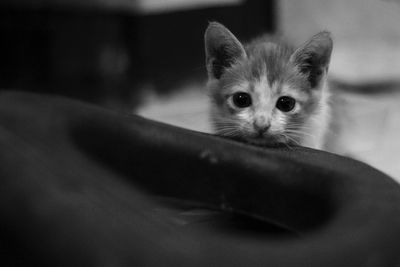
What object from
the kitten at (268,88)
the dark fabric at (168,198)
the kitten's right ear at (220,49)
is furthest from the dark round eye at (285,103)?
the dark fabric at (168,198)

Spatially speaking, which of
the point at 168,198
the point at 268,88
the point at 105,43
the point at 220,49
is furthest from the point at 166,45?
the point at 168,198

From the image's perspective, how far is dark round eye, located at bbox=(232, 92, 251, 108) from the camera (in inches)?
52.3

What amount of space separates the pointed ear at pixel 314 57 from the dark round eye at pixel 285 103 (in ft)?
0.31

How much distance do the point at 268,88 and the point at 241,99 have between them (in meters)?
0.07

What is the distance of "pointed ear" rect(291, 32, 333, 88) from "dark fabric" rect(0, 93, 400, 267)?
0.45m

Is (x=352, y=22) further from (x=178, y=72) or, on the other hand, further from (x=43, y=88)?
(x=43, y=88)

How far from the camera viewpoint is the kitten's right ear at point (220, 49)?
1.35 meters

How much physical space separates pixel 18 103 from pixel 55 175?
0.26 meters

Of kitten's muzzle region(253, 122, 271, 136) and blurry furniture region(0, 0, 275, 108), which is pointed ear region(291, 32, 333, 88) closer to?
kitten's muzzle region(253, 122, 271, 136)

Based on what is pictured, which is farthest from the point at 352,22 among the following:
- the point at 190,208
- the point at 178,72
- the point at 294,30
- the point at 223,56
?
the point at 190,208

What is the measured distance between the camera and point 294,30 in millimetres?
2768

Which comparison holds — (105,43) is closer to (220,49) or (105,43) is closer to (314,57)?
(220,49)

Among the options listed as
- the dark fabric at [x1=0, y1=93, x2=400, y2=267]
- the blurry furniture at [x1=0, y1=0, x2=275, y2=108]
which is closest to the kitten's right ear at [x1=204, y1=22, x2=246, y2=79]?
the dark fabric at [x1=0, y1=93, x2=400, y2=267]

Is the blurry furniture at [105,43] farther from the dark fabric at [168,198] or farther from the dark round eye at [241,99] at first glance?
the dark fabric at [168,198]
